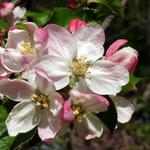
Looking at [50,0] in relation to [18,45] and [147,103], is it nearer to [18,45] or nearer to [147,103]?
[147,103]

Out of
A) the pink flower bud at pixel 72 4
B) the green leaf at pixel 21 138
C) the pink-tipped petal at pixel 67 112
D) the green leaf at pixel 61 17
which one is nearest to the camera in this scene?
the pink-tipped petal at pixel 67 112

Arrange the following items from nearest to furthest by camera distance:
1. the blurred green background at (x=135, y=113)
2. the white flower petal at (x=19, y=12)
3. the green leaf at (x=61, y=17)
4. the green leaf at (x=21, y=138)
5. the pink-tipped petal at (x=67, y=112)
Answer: the pink-tipped petal at (x=67, y=112), the green leaf at (x=21, y=138), the green leaf at (x=61, y=17), the white flower petal at (x=19, y=12), the blurred green background at (x=135, y=113)

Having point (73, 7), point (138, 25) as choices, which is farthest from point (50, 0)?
point (73, 7)

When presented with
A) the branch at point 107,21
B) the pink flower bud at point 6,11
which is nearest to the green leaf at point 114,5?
the branch at point 107,21

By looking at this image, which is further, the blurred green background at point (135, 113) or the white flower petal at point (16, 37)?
the blurred green background at point (135, 113)

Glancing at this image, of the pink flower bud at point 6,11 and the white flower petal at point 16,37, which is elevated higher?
the white flower petal at point 16,37

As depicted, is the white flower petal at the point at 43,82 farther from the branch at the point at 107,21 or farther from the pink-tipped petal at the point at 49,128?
the branch at the point at 107,21

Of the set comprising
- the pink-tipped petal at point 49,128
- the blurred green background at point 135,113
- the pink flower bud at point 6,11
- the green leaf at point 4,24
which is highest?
the pink-tipped petal at point 49,128
